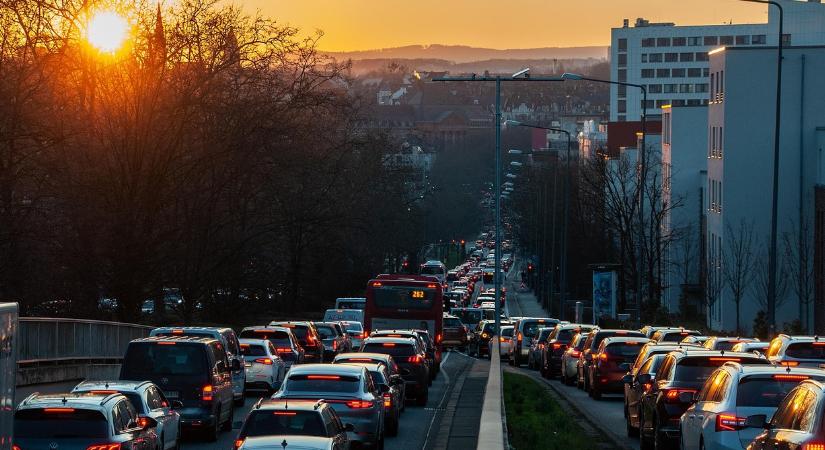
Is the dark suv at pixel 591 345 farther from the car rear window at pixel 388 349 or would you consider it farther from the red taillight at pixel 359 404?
the red taillight at pixel 359 404

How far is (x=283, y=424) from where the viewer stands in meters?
17.4

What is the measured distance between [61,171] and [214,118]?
36.9 feet

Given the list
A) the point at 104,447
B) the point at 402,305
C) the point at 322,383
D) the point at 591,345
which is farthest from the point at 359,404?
the point at 402,305

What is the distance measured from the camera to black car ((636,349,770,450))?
21281mm

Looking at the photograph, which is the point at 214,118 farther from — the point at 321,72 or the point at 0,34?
the point at 0,34

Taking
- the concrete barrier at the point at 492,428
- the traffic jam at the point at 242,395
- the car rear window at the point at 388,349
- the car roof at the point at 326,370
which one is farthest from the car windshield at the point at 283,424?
the car rear window at the point at 388,349

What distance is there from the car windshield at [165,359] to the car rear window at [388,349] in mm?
9434

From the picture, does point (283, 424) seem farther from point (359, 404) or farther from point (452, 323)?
point (452, 323)

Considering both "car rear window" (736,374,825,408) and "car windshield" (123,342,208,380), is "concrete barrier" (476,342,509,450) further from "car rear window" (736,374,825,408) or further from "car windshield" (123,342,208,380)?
"car windshield" (123,342,208,380)

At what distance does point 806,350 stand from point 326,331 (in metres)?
23.2

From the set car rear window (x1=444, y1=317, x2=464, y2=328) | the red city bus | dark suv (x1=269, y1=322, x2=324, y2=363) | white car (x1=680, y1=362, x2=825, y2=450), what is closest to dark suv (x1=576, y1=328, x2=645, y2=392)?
dark suv (x1=269, y1=322, x2=324, y2=363)

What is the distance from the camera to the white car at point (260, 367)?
34875mm

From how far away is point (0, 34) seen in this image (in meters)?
45.8

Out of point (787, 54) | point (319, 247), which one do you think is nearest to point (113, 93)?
point (319, 247)
